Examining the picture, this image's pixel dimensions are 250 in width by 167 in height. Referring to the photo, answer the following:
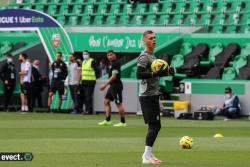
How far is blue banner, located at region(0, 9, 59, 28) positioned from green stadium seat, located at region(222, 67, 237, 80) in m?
7.23

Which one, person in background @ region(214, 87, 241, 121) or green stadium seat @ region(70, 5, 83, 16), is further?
green stadium seat @ region(70, 5, 83, 16)

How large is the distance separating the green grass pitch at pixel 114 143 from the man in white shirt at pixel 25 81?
18.6ft

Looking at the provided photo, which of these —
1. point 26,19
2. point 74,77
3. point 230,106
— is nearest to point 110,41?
point 74,77

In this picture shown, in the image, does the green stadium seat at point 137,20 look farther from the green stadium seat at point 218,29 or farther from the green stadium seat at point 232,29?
the green stadium seat at point 232,29

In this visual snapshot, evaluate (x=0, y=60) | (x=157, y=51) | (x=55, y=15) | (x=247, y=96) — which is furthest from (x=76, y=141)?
(x=55, y=15)

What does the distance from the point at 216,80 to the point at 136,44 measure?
438 centimetres

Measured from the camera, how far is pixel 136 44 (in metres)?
34.0

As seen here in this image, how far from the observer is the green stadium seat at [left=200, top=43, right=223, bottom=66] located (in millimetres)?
32750

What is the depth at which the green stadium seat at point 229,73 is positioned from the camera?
31578mm

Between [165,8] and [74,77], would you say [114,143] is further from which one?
[165,8]

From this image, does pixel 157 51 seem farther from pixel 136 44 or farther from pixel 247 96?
pixel 247 96

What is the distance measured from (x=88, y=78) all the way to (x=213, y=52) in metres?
4.98

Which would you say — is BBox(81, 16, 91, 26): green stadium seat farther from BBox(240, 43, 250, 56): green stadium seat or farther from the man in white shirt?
BBox(240, 43, 250, 56): green stadium seat

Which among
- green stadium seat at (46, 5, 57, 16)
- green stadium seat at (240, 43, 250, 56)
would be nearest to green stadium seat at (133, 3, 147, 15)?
green stadium seat at (46, 5, 57, 16)
